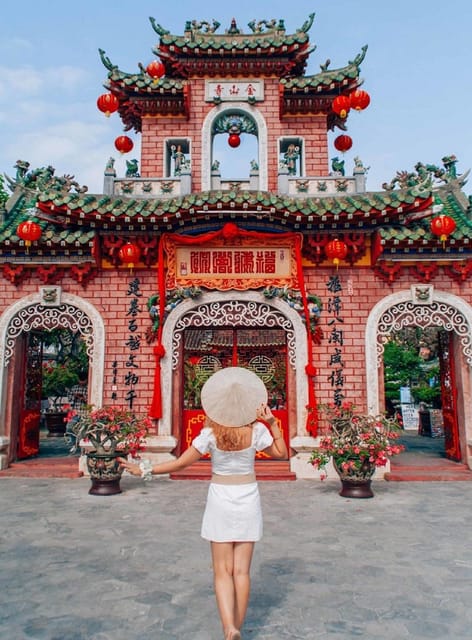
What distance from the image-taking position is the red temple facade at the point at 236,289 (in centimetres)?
845

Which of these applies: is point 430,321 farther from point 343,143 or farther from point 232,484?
point 232,484

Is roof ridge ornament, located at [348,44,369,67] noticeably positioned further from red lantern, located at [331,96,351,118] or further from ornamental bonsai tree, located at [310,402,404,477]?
ornamental bonsai tree, located at [310,402,404,477]

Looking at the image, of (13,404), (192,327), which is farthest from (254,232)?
(13,404)

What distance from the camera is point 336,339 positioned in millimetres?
8820

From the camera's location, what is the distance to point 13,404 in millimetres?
9102

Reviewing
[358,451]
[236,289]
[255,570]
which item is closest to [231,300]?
[236,289]

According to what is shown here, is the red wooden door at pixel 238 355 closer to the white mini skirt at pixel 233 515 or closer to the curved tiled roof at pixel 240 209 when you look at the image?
the curved tiled roof at pixel 240 209

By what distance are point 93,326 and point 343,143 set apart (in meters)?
7.28

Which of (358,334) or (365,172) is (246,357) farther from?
(365,172)

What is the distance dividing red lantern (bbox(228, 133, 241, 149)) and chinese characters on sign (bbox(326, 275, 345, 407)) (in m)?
4.08

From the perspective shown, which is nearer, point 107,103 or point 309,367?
point 309,367

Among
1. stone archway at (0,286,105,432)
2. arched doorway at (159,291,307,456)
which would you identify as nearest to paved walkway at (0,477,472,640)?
arched doorway at (159,291,307,456)

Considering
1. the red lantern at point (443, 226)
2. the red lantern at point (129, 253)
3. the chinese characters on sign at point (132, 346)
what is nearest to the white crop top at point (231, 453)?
the chinese characters on sign at point (132, 346)

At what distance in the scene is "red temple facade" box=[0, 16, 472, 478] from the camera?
27.7 ft
